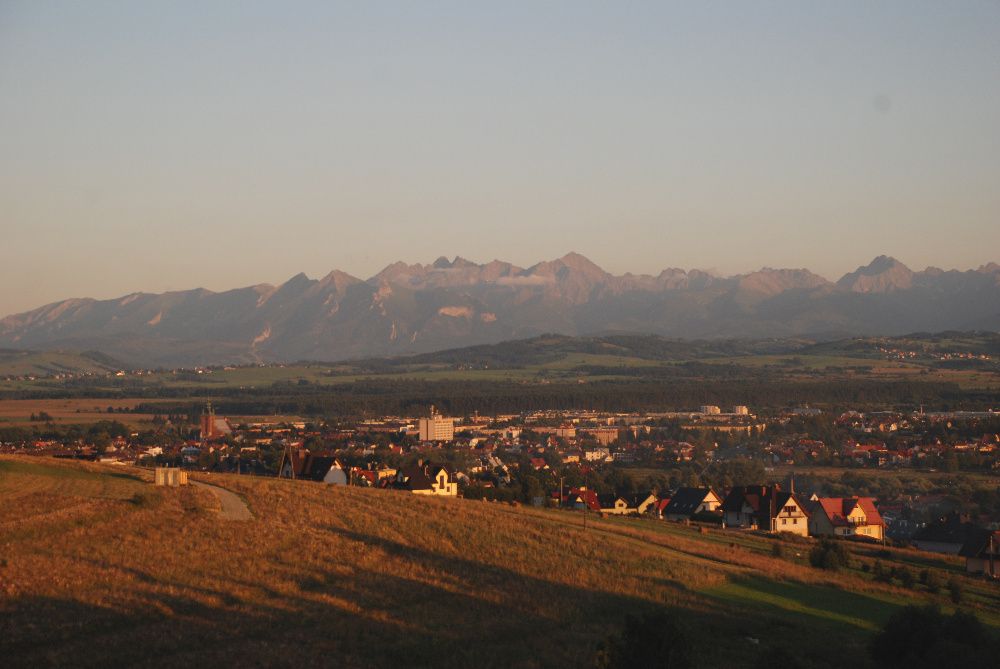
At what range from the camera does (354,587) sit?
27734 millimetres

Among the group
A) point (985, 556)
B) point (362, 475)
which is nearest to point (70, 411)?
point (362, 475)

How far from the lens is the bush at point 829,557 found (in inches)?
1647

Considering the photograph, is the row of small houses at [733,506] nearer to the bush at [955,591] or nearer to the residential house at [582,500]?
the residential house at [582,500]

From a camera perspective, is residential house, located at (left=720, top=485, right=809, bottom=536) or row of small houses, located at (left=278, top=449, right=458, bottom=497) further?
row of small houses, located at (left=278, top=449, right=458, bottom=497)

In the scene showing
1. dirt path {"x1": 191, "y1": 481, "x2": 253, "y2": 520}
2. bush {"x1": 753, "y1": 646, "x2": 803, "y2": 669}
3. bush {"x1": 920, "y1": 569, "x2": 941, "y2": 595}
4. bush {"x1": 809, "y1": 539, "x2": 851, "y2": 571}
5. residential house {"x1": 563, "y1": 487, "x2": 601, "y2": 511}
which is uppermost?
dirt path {"x1": 191, "y1": 481, "x2": 253, "y2": 520}

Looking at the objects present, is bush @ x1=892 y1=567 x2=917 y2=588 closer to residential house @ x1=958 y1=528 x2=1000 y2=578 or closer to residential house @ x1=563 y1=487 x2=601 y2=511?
residential house @ x1=958 y1=528 x2=1000 y2=578

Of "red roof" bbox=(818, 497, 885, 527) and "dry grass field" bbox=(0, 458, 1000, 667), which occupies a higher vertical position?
"dry grass field" bbox=(0, 458, 1000, 667)

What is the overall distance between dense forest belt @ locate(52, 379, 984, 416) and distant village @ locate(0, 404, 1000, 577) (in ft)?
19.8

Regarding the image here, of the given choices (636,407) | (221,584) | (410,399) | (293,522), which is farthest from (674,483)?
(410,399)

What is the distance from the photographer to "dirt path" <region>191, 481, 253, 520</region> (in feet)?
111

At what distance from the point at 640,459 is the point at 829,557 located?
222 feet

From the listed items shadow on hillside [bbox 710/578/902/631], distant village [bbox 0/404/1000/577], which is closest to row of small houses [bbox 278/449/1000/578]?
distant village [bbox 0/404/1000/577]

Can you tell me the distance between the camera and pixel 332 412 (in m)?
159

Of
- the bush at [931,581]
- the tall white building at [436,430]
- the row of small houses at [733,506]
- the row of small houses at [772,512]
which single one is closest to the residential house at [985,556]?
the bush at [931,581]
